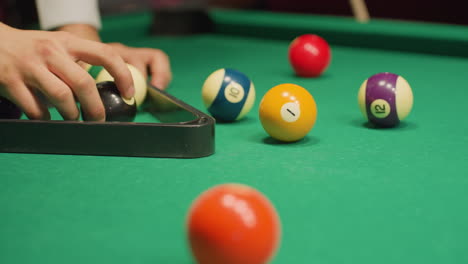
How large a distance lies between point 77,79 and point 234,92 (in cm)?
73

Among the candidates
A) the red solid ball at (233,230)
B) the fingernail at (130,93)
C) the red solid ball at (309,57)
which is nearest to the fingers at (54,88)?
the fingernail at (130,93)

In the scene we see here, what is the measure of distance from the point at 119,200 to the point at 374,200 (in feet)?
2.12

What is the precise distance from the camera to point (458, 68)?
3.41 metres

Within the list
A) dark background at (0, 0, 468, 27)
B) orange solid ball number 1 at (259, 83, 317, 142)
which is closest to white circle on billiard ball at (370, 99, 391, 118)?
orange solid ball number 1 at (259, 83, 317, 142)

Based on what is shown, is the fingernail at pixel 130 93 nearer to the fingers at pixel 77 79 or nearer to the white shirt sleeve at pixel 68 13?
the fingers at pixel 77 79

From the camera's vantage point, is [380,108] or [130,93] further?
[380,108]

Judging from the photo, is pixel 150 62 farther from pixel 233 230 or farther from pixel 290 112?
pixel 233 230

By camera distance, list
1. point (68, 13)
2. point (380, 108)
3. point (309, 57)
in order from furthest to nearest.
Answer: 1. point (309, 57)
2. point (68, 13)
3. point (380, 108)

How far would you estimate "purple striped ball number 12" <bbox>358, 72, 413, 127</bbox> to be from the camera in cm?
219

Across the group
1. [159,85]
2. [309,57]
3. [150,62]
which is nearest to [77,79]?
[159,85]

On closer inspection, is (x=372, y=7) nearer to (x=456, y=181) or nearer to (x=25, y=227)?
(x=456, y=181)

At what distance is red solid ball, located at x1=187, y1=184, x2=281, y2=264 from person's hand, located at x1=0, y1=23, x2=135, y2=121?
914 millimetres

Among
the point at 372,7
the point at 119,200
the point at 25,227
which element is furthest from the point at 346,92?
the point at 372,7

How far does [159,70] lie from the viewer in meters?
2.90
